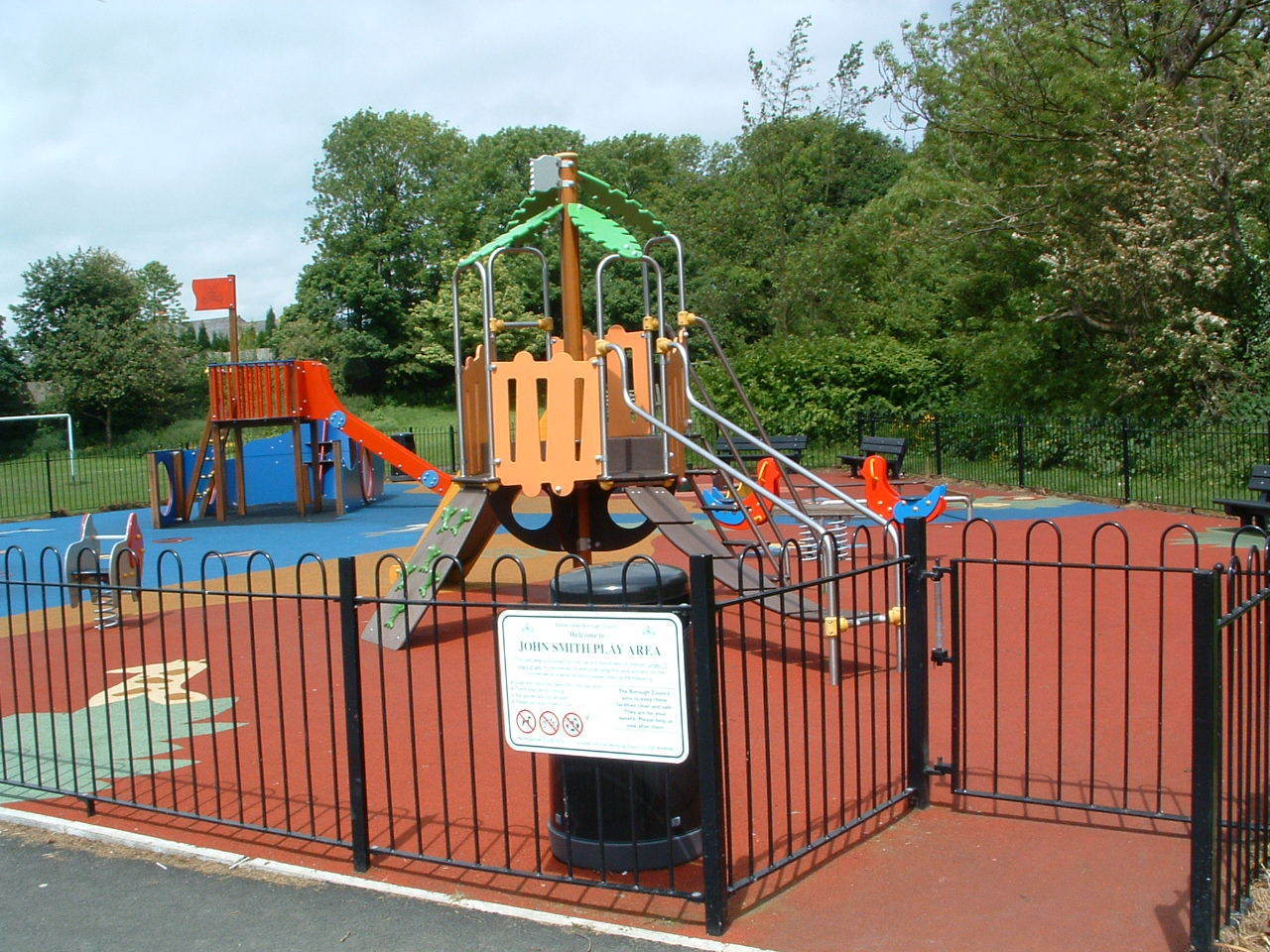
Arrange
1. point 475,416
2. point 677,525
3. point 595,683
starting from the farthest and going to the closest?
point 475,416, point 677,525, point 595,683

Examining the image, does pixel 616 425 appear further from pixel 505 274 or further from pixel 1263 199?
pixel 505 274

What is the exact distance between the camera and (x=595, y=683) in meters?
4.08

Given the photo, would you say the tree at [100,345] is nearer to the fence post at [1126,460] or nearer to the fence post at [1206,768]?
the fence post at [1126,460]

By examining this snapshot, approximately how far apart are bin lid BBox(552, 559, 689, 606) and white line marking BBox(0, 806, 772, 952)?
1171 mm

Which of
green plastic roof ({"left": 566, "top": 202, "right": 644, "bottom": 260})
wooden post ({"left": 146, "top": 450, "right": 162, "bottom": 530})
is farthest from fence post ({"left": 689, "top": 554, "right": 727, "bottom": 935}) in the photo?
wooden post ({"left": 146, "top": 450, "right": 162, "bottom": 530})

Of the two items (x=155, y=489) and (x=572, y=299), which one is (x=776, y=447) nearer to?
(x=572, y=299)

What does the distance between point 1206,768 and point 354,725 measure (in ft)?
10.4

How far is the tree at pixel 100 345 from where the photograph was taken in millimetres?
43219

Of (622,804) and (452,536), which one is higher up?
(452,536)

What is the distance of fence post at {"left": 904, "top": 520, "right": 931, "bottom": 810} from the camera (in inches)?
198

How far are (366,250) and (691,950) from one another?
5519 centimetres

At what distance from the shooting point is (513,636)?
13.9 ft

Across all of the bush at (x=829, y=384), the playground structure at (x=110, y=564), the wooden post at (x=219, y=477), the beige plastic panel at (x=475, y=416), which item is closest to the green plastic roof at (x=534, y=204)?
the beige plastic panel at (x=475, y=416)

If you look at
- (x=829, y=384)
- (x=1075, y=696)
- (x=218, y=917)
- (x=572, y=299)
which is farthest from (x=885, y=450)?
(x=218, y=917)
